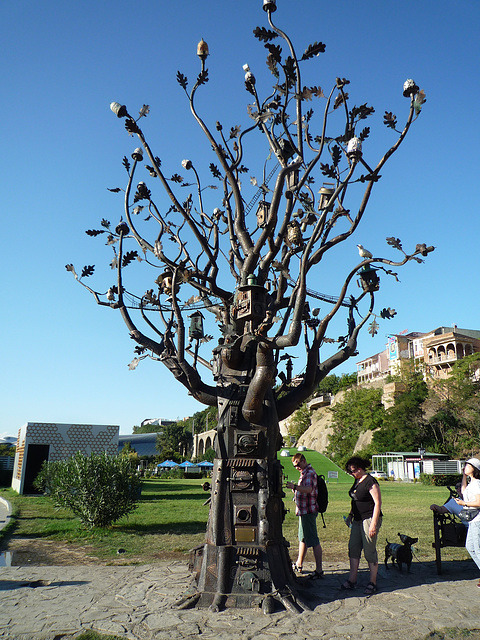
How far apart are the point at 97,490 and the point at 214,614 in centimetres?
817

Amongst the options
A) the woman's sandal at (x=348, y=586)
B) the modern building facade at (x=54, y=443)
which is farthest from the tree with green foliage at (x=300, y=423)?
the woman's sandal at (x=348, y=586)

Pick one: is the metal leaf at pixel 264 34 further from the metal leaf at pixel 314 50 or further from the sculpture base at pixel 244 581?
the sculpture base at pixel 244 581

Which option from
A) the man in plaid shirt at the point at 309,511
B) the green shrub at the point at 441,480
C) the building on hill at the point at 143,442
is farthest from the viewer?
the building on hill at the point at 143,442

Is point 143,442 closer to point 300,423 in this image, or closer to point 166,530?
point 300,423

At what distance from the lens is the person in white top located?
19.9 feet

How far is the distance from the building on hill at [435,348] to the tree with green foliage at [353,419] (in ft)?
17.5

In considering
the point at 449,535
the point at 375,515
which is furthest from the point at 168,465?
the point at 375,515

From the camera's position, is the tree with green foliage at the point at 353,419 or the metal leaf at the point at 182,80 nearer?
the metal leaf at the point at 182,80

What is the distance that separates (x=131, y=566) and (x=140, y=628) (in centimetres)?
332

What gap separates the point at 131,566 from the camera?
8.28 meters

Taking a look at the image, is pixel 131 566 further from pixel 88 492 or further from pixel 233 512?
pixel 88 492

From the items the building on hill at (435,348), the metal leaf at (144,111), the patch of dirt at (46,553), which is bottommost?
the patch of dirt at (46,553)

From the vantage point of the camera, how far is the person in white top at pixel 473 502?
19.9ft

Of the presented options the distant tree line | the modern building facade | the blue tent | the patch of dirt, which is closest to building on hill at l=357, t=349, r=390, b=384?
the distant tree line
